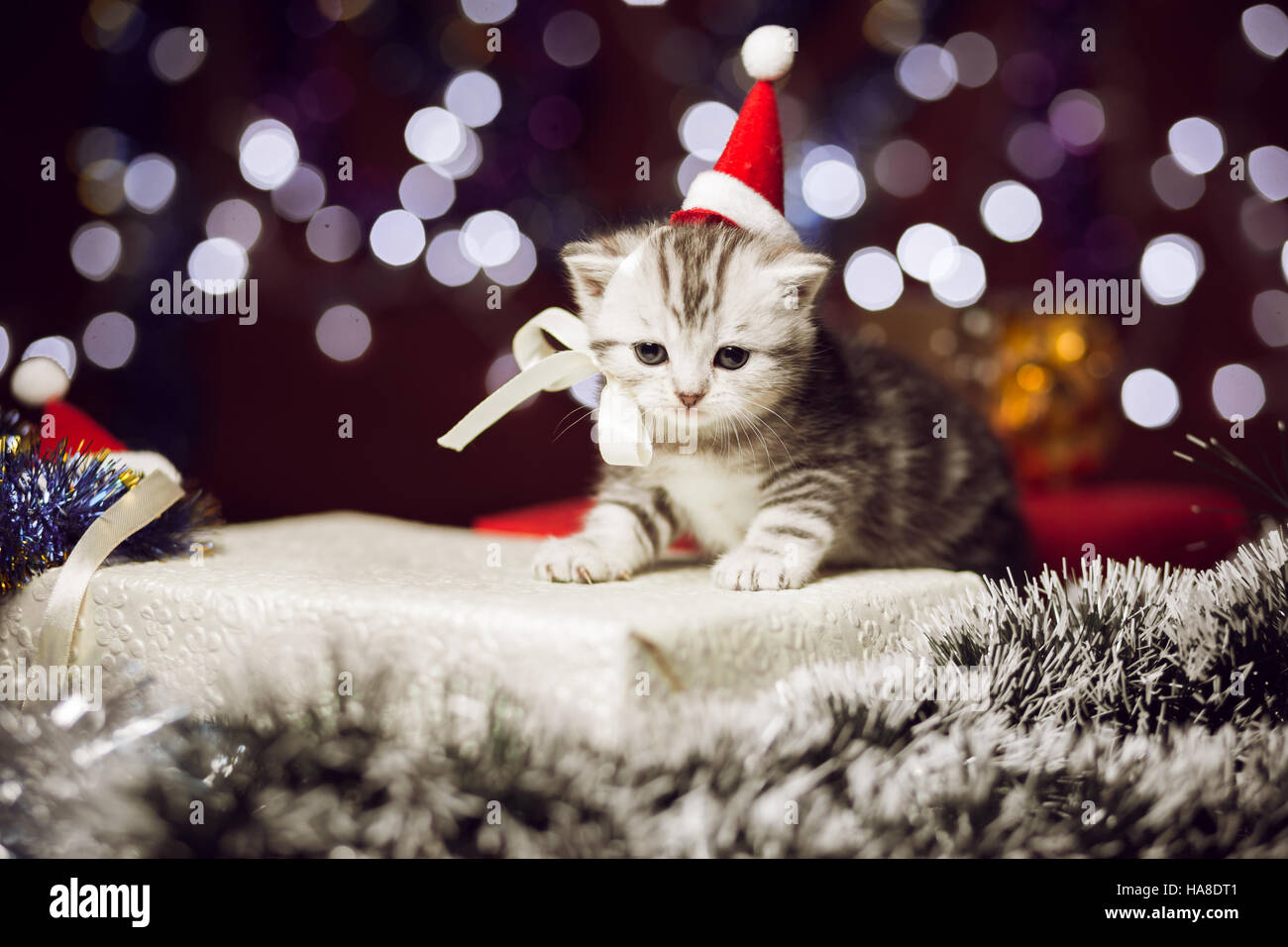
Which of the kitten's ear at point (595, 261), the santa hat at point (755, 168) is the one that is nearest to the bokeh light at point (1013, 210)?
the santa hat at point (755, 168)

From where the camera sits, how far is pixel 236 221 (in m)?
2.32

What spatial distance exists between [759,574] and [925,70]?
92.4 inches

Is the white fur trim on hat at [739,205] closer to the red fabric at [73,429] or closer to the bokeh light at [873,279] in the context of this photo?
the red fabric at [73,429]

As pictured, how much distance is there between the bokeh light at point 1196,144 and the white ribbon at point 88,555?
2910mm

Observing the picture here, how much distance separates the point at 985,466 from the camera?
1303 millimetres

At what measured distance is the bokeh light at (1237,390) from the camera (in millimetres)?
2824

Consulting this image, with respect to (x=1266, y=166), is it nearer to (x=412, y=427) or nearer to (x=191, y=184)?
(x=412, y=427)

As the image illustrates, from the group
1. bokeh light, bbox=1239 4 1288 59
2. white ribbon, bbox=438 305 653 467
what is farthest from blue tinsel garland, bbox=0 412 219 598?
bokeh light, bbox=1239 4 1288 59

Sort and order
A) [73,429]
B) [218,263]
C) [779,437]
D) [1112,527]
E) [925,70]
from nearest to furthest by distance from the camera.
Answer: [779,437] → [73,429] → [1112,527] → [218,263] → [925,70]

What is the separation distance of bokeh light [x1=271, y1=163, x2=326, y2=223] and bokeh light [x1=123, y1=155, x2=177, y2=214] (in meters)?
0.30

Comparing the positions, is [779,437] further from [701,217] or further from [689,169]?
[689,169]

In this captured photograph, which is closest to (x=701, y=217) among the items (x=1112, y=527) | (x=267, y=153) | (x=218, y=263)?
(x=1112, y=527)

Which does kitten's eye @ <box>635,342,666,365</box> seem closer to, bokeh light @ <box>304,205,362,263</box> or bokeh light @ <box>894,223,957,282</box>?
bokeh light @ <box>304,205,362,263</box>

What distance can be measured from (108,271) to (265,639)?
60.3 inches
